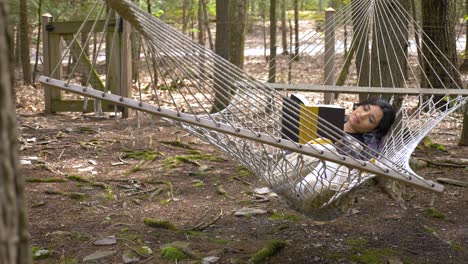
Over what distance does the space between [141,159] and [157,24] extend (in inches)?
82.4

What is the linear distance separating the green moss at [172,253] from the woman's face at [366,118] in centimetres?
100

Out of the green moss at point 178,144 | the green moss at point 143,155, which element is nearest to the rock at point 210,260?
the green moss at point 143,155

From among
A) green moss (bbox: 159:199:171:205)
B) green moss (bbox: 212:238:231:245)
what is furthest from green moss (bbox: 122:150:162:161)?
green moss (bbox: 212:238:231:245)

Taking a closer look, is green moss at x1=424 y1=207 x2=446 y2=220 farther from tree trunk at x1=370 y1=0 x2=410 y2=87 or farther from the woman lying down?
tree trunk at x1=370 y1=0 x2=410 y2=87

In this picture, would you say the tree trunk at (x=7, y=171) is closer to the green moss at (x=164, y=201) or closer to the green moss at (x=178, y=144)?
the green moss at (x=164, y=201)

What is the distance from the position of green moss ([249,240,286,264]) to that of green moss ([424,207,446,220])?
907 millimetres

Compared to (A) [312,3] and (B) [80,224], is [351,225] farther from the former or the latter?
(A) [312,3]

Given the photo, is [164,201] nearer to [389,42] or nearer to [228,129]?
[228,129]

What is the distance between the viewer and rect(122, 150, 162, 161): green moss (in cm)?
414

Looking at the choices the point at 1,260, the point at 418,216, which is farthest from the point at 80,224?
the point at 1,260

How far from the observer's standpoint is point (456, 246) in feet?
8.70

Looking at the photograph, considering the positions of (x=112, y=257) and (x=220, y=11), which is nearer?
(x=112, y=257)

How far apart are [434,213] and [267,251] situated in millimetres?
1045

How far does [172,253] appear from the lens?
2443mm
